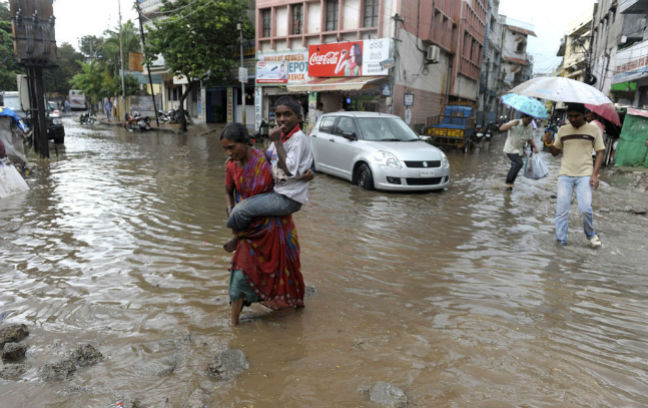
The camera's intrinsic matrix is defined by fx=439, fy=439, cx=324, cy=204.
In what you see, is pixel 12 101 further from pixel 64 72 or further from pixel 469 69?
pixel 64 72

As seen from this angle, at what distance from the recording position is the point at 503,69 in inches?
2333

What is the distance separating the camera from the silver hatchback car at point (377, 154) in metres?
8.85

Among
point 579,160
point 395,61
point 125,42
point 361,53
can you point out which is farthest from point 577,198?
point 125,42

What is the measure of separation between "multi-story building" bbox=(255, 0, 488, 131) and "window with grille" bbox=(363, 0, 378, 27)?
0.04 meters

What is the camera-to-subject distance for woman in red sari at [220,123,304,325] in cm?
324

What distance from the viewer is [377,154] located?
9008 millimetres

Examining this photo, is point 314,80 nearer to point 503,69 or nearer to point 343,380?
point 343,380

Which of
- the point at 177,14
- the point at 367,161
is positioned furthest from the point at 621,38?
the point at 177,14

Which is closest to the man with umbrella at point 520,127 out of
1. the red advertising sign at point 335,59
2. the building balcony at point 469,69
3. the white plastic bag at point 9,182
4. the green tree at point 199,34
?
the white plastic bag at point 9,182

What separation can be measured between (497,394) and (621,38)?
24.6m

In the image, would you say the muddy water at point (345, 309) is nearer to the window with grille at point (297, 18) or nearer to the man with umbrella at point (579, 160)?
the man with umbrella at point (579, 160)

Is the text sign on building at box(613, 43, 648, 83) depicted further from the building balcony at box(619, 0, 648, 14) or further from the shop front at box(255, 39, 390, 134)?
the shop front at box(255, 39, 390, 134)

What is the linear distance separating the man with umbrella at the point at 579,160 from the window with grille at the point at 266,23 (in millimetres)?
22199

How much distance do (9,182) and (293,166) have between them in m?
7.66
